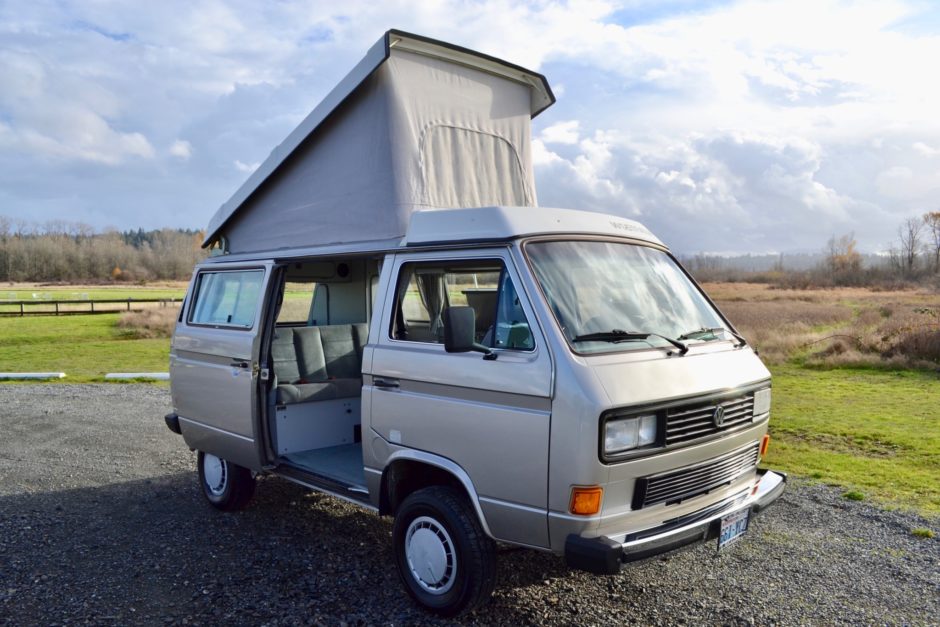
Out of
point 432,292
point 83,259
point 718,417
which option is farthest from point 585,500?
point 83,259

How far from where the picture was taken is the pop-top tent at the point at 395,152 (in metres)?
5.48

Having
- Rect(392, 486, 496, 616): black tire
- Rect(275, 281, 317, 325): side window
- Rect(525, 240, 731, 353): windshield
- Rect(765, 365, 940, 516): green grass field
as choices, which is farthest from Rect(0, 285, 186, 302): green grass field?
Rect(525, 240, 731, 353): windshield

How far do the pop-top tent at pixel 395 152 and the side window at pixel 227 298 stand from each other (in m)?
0.35

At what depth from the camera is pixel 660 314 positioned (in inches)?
177

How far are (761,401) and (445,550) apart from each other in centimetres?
226

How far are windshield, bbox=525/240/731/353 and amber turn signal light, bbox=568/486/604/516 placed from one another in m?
0.74

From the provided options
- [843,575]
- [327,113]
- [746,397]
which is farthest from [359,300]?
[843,575]

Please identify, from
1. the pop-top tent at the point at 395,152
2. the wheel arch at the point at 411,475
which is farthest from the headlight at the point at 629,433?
the pop-top tent at the point at 395,152

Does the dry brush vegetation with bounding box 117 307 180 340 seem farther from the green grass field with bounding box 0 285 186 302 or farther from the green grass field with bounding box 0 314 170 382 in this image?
the green grass field with bounding box 0 285 186 302

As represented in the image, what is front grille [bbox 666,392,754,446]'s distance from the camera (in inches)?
153

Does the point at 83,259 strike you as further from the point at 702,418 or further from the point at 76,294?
the point at 702,418

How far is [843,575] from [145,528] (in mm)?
5714

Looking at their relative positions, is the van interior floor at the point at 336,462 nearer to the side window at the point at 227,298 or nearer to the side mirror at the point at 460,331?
the side window at the point at 227,298

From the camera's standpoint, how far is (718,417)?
13.5 ft
